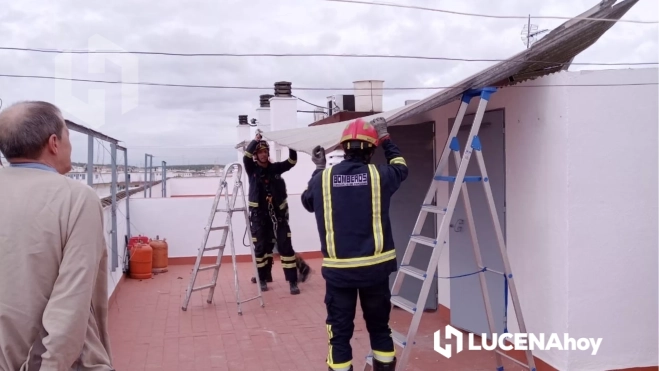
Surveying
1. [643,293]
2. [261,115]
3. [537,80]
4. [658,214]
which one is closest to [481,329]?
[643,293]

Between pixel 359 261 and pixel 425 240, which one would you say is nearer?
pixel 359 261

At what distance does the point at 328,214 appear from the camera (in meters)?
4.06

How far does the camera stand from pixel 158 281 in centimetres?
902

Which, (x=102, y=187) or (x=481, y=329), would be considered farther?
(x=102, y=187)

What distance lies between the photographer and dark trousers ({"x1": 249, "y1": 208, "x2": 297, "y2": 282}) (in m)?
8.05

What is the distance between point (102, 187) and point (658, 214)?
7435 mm

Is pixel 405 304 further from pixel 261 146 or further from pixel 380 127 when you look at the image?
pixel 261 146

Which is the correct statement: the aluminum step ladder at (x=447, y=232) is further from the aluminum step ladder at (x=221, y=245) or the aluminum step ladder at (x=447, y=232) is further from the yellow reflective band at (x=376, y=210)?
the aluminum step ladder at (x=221, y=245)

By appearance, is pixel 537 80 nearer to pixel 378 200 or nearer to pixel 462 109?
pixel 462 109

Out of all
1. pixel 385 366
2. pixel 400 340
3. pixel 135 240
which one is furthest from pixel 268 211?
pixel 385 366

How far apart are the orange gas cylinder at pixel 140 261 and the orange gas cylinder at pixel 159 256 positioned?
501 millimetres
